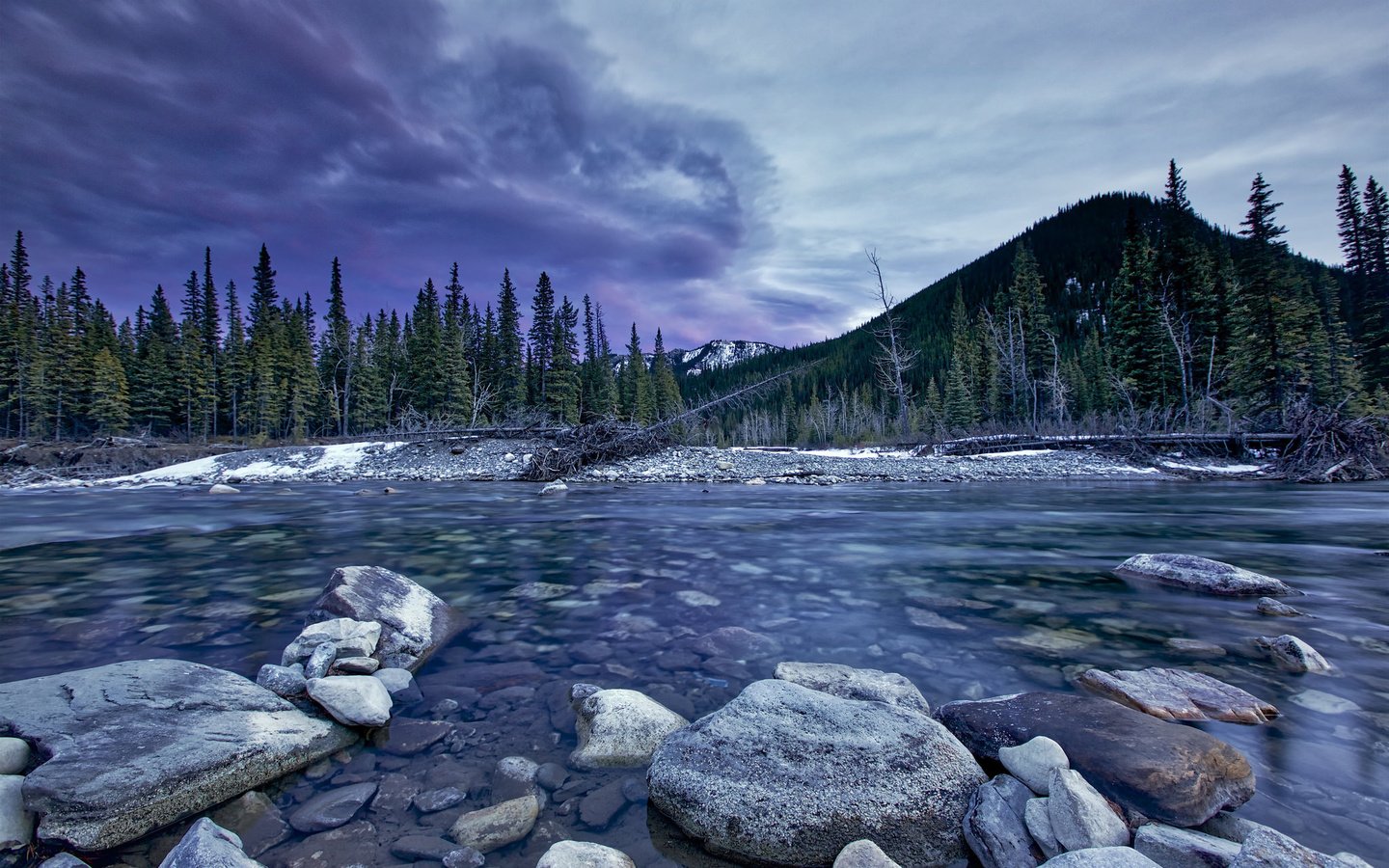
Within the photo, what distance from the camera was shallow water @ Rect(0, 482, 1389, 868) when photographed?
2436 millimetres

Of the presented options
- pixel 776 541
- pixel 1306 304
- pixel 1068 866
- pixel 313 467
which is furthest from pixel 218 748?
pixel 1306 304

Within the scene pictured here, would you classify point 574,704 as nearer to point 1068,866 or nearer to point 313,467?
point 1068,866

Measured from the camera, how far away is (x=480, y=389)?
182ft

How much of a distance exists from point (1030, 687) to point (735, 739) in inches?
77.3

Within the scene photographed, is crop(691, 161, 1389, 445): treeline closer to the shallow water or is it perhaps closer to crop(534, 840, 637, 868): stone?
the shallow water

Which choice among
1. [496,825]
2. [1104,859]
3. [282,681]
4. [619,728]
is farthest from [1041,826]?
[282,681]

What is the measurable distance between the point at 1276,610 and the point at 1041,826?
4417 mm

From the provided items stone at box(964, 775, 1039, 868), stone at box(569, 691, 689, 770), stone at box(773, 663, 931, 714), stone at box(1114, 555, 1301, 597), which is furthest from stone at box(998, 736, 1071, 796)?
stone at box(1114, 555, 1301, 597)

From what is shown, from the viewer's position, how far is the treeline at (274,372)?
160ft

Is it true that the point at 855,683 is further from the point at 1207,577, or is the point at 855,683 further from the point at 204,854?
the point at 1207,577

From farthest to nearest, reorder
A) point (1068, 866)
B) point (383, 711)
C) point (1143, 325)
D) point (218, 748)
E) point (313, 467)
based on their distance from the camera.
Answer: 1. point (1143, 325)
2. point (313, 467)
3. point (383, 711)
4. point (218, 748)
5. point (1068, 866)

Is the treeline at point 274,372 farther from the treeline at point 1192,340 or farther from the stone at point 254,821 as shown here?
the stone at point 254,821

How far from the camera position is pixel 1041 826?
1.80 m

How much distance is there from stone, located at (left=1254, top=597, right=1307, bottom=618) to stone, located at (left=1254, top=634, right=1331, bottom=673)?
3.44 feet
